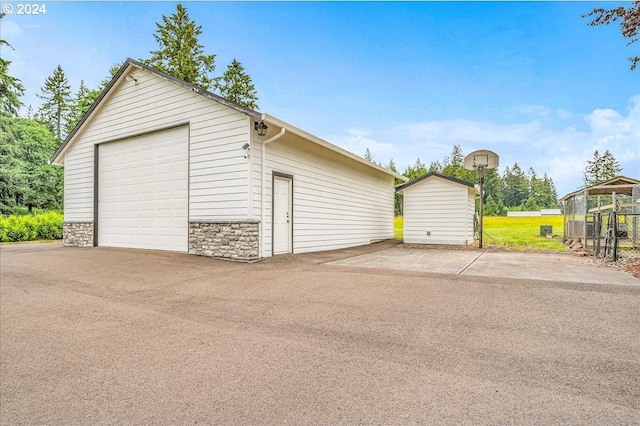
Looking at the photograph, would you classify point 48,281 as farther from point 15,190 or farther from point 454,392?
point 15,190

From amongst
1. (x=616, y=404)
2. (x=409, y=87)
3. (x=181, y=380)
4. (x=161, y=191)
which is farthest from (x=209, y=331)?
(x=409, y=87)

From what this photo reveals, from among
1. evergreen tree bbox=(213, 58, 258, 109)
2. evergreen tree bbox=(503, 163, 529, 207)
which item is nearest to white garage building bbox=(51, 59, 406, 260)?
evergreen tree bbox=(213, 58, 258, 109)

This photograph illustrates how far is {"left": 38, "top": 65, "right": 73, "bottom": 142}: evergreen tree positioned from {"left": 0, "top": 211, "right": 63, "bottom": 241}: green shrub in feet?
61.8

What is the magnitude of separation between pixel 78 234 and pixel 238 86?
18798 millimetres

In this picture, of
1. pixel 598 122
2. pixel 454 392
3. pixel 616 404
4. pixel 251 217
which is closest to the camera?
pixel 616 404

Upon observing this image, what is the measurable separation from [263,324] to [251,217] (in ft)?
14.0

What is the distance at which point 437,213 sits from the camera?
40.6 feet

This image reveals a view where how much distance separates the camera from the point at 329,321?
3633mm

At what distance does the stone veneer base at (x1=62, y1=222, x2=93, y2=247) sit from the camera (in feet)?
35.3

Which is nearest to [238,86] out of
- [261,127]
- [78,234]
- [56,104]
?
Result: [56,104]

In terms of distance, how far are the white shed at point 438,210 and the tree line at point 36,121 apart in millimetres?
11180

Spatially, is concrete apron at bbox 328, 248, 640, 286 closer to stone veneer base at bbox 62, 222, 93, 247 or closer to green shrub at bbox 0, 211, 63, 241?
stone veneer base at bbox 62, 222, 93, 247

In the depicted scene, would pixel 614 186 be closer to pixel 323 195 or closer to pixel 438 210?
pixel 438 210

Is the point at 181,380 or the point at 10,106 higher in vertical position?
the point at 10,106
